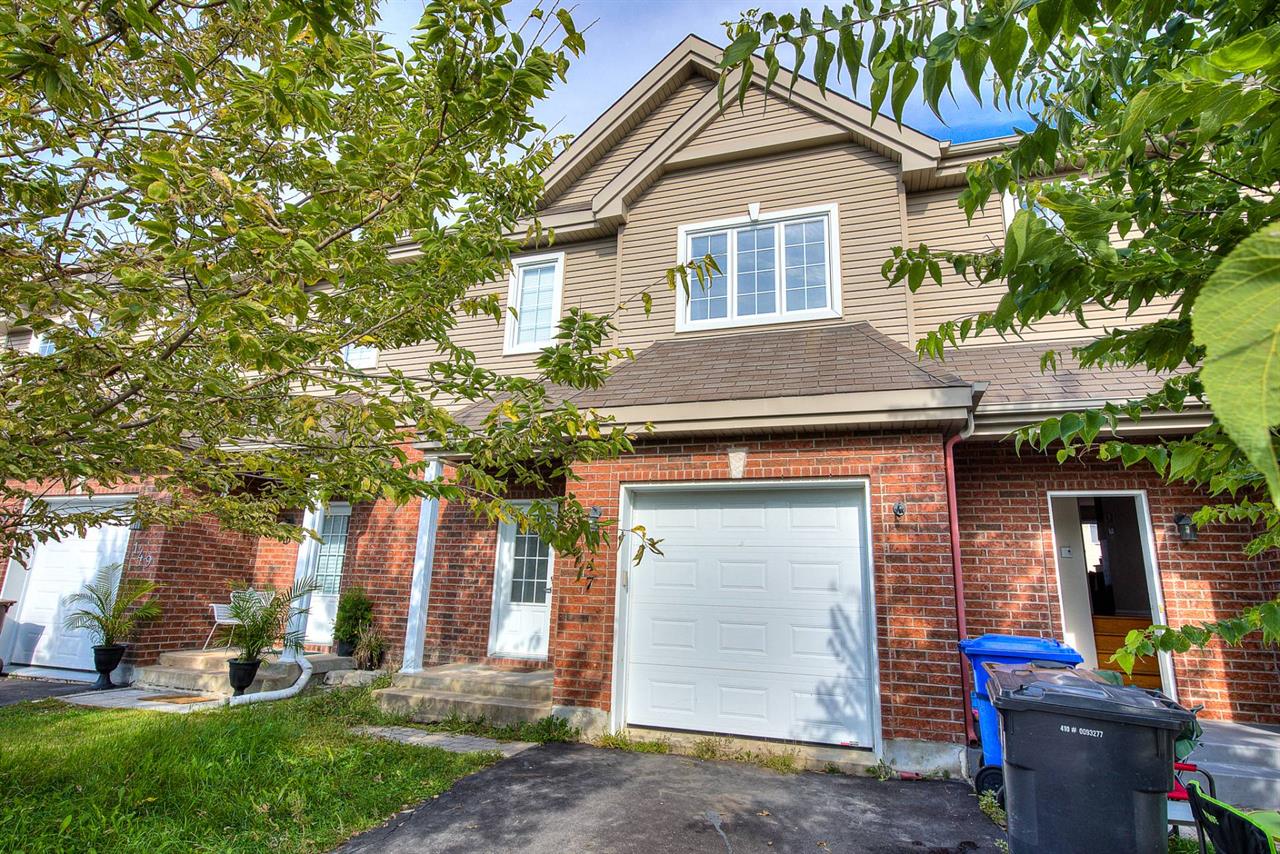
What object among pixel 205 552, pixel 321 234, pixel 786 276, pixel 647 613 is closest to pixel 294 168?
pixel 321 234

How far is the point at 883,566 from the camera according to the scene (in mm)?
6074

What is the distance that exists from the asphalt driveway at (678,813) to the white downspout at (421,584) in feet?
11.3

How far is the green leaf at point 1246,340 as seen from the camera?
450 mm

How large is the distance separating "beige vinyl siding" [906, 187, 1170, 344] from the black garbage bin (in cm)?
502

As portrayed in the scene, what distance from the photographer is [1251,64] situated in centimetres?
104

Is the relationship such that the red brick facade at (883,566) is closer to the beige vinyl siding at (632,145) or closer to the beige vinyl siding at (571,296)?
the beige vinyl siding at (571,296)

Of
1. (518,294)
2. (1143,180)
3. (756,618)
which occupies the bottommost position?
(756,618)

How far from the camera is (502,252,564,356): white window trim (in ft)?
32.4

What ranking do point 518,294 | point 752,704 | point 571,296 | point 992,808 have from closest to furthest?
point 992,808
point 752,704
point 571,296
point 518,294

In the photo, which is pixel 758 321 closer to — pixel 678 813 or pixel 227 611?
pixel 678 813

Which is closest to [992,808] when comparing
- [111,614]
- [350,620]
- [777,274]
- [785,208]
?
[777,274]

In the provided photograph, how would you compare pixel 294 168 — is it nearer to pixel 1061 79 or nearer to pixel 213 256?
pixel 213 256

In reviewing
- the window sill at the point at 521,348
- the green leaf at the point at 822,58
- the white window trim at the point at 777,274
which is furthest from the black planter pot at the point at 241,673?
the green leaf at the point at 822,58

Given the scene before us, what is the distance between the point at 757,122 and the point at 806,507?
572 cm
